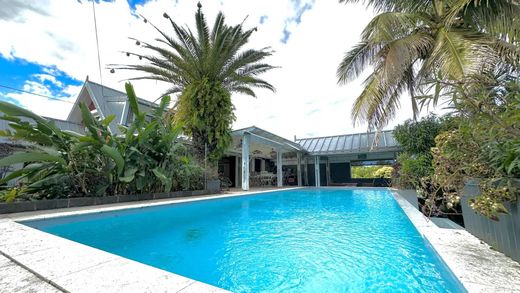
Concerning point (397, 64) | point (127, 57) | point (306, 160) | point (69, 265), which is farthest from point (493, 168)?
point (306, 160)

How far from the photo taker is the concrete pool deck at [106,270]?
1.53 meters

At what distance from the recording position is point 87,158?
613 cm

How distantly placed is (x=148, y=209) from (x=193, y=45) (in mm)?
6826

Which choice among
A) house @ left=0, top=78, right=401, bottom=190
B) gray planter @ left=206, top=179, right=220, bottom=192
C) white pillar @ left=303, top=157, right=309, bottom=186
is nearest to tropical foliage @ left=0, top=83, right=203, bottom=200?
gray planter @ left=206, top=179, right=220, bottom=192

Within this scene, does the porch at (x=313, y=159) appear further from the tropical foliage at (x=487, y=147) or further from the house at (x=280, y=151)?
the tropical foliage at (x=487, y=147)

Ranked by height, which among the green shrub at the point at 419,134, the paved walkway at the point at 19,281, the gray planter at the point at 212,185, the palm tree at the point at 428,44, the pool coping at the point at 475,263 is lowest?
the pool coping at the point at 475,263

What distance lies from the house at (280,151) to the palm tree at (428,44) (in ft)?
14.5

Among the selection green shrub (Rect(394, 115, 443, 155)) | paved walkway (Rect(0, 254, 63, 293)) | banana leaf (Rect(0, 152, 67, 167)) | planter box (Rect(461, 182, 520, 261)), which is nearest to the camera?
paved walkway (Rect(0, 254, 63, 293))

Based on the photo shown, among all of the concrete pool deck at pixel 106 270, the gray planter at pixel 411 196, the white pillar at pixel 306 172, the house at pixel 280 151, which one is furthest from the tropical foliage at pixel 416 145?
the white pillar at pixel 306 172

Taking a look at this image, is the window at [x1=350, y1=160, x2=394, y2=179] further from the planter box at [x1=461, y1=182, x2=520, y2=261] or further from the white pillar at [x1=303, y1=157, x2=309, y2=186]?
the planter box at [x1=461, y1=182, x2=520, y2=261]

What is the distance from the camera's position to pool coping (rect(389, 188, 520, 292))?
65.3 inches

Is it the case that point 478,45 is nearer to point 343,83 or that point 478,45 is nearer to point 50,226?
point 343,83

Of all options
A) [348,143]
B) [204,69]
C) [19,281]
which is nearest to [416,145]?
[204,69]

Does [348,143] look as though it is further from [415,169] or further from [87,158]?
[87,158]
